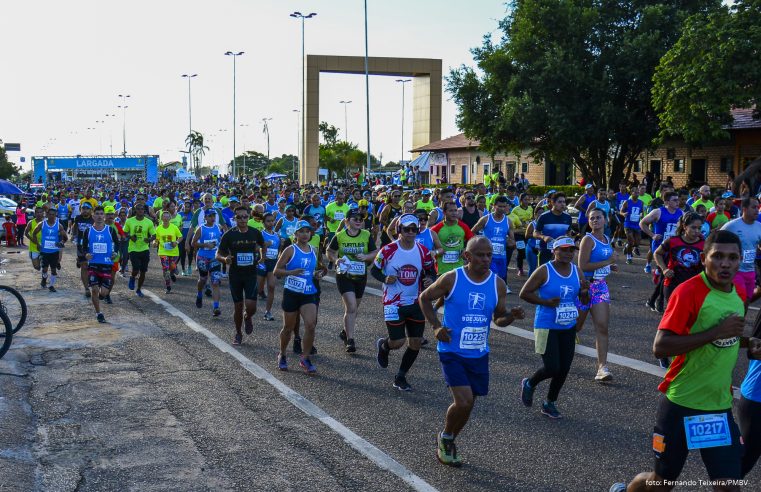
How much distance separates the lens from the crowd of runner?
4.38 meters

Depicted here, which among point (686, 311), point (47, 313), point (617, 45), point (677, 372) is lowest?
point (47, 313)

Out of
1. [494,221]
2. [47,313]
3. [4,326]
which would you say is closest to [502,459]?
[4,326]

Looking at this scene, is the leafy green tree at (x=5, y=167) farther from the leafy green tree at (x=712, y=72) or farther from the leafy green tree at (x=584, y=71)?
the leafy green tree at (x=712, y=72)

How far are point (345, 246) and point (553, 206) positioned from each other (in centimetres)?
376

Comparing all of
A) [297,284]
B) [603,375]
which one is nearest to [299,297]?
[297,284]

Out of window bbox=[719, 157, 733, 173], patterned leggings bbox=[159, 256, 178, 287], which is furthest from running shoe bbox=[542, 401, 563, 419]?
window bbox=[719, 157, 733, 173]

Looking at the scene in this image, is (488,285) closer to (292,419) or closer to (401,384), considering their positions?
(292,419)

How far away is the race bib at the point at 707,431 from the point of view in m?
4.29

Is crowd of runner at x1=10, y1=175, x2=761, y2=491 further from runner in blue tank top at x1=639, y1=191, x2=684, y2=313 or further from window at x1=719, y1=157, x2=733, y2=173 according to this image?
window at x1=719, y1=157, x2=733, y2=173

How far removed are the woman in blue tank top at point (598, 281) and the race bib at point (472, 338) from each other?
2.41m

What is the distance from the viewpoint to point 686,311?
4340 millimetres

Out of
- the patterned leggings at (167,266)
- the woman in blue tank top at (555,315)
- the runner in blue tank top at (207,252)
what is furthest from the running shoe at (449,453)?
the patterned leggings at (167,266)

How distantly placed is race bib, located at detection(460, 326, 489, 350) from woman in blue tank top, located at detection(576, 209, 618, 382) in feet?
7.90

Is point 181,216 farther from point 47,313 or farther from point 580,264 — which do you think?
point 580,264
